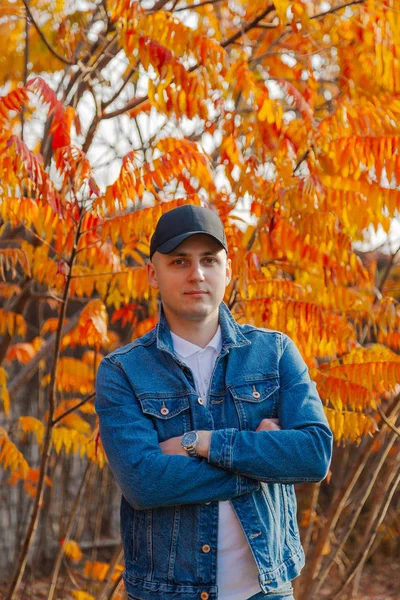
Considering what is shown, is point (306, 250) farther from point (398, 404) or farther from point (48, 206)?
point (48, 206)

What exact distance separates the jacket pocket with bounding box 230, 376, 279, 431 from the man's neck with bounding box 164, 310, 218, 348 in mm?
228

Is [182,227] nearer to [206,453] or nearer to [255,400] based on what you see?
[255,400]

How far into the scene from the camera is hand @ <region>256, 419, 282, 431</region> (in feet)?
8.69

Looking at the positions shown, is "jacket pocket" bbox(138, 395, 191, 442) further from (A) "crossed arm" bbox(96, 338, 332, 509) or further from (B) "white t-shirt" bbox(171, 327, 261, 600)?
(B) "white t-shirt" bbox(171, 327, 261, 600)

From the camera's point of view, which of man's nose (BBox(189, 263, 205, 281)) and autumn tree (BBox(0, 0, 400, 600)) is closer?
man's nose (BBox(189, 263, 205, 281))

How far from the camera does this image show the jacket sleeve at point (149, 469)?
2471 mm

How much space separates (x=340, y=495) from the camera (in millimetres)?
5055

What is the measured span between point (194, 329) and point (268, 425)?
1.41 feet

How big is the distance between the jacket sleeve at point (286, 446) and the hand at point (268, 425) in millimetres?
21

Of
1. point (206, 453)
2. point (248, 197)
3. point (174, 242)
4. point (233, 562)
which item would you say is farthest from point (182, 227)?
point (248, 197)

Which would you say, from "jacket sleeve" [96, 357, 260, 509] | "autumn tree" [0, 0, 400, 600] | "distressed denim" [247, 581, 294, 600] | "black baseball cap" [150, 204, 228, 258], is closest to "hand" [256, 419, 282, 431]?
"jacket sleeve" [96, 357, 260, 509]

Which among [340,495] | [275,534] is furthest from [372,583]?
[275,534]

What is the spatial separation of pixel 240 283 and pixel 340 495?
1789mm

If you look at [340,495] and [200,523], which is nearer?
[200,523]
